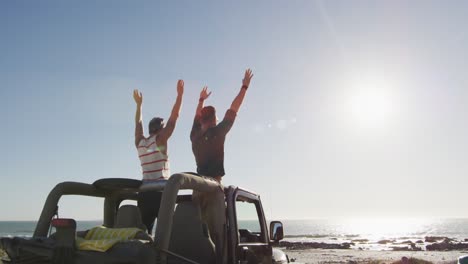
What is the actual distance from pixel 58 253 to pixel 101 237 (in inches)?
22.8

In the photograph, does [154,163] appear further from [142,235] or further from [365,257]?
[365,257]

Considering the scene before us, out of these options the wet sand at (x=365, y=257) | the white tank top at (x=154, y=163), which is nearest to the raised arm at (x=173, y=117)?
the white tank top at (x=154, y=163)

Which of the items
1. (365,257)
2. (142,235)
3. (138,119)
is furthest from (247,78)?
(365,257)

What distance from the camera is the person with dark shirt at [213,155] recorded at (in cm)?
514

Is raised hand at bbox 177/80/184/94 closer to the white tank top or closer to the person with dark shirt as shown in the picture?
the person with dark shirt

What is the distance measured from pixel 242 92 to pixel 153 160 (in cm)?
155

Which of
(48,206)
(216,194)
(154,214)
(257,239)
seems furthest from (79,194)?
(257,239)

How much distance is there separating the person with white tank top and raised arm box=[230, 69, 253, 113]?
0.71m

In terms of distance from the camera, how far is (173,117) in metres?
6.09

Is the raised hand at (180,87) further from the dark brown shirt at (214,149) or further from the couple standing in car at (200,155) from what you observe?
the dark brown shirt at (214,149)

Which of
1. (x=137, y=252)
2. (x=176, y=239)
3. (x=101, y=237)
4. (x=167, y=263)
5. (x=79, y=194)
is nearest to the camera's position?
(x=137, y=252)

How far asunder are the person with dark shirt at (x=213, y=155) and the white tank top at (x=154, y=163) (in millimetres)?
434

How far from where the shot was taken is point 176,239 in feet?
16.4

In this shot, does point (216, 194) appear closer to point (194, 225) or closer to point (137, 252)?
point (194, 225)
